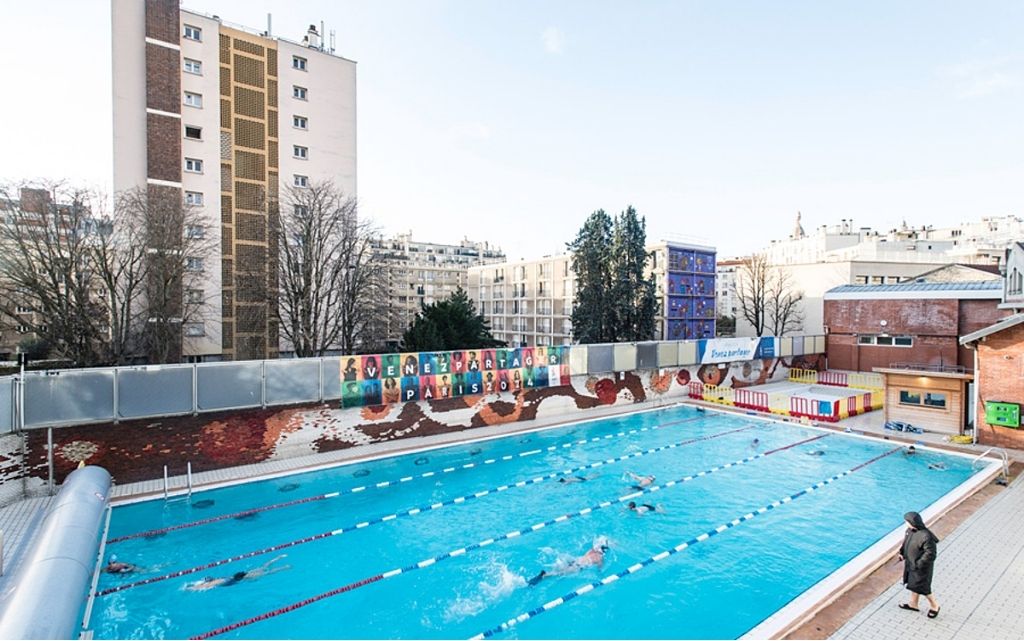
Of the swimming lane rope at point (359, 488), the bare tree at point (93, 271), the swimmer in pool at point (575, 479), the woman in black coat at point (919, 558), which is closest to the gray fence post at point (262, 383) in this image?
the swimming lane rope at point (359, 488)

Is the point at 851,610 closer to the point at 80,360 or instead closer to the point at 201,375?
the point at 201,375

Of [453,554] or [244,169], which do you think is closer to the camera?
[453,554]

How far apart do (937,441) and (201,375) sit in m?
24.9

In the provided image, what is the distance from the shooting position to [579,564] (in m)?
10.3

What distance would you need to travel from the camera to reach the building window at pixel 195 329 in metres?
28.9

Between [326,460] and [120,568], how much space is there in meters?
6.98

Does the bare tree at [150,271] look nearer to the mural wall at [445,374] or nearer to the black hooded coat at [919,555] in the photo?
the mural wall at [445,374]

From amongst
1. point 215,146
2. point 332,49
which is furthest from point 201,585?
point 332,49

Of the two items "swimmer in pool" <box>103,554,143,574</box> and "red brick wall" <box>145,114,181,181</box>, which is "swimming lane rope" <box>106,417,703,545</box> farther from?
"red brick wall" <box>145,114,181,181</box>

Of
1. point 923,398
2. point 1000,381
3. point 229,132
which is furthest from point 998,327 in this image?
point 229,132

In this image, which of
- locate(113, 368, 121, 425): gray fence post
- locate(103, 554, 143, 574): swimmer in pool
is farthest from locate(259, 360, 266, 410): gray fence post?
locate(103, 554, 143, 574): swimmer in pool

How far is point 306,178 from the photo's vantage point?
34.9m

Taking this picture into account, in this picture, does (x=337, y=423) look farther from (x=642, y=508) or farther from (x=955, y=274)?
(x=955, y=274)

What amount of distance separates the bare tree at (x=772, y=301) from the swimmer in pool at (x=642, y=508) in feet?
133
